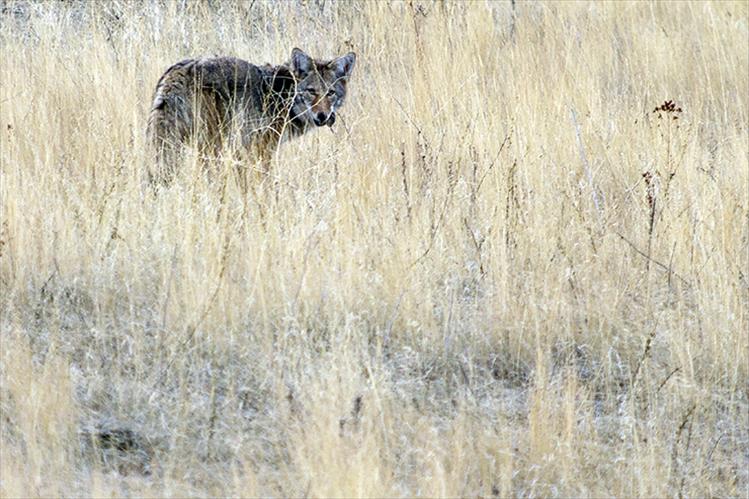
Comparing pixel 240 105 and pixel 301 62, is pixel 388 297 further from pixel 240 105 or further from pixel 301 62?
pixel 301 62

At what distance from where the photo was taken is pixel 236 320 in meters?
4.52

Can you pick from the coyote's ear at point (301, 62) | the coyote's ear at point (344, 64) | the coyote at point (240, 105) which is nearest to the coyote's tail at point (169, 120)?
the coyote at point (240, 105)

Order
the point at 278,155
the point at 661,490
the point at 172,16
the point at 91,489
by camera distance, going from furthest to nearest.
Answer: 1. the point at 172,16
2. the point at 278,155
3. the point at 661,490
4. the point at 91,489

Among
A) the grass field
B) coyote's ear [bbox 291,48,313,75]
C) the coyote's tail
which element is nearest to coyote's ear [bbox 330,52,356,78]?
coyote's ear [bbox 291,48,313,75]

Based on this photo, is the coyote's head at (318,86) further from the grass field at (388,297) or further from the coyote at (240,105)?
the grass field at (388,297)

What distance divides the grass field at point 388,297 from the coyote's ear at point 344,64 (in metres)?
0.31

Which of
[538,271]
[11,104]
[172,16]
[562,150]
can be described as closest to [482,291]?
[538,271]

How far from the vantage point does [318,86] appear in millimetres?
7047

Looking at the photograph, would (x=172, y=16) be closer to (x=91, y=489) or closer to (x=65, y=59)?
(x=65, y=59)

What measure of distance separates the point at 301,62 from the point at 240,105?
1.98 feet

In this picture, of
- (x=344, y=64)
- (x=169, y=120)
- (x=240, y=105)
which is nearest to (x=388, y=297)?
(x=169, y=120)

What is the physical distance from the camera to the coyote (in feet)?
20.1

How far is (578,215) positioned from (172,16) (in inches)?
156

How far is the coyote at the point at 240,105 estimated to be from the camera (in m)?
6.14
